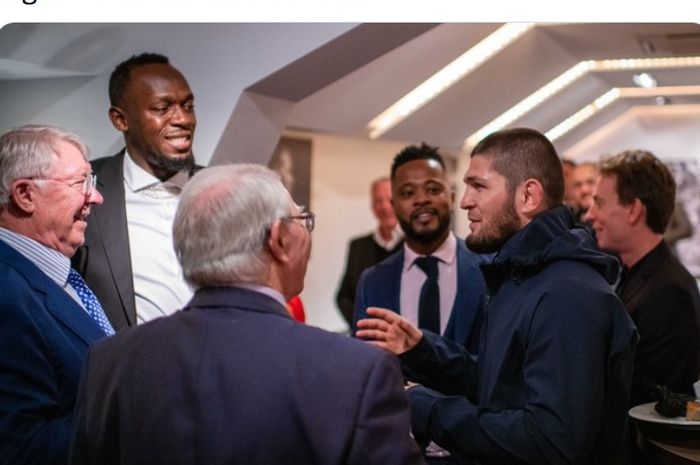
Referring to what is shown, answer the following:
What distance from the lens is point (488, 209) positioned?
2029 millimetres

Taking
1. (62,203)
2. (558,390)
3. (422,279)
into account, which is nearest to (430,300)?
(422,279)

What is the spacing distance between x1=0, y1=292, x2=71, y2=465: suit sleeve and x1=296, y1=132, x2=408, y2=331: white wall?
14.8ft

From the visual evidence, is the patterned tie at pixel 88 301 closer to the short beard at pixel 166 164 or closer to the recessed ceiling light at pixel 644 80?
the short beard at pixel 166 164

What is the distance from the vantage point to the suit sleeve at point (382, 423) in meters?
1.35

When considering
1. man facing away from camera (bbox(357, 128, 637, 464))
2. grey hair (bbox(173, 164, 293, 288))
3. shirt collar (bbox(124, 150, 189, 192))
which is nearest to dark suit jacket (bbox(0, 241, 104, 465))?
grey hair (bbox(173, 164, 293, 288))

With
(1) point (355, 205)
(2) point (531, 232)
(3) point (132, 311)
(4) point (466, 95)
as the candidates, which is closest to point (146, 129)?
(3) point (132, 311)

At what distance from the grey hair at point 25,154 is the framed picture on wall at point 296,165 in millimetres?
3696

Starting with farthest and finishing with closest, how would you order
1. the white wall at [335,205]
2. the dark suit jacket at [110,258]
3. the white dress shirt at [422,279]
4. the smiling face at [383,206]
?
the white wall at [335,205], the smiling face at [383,206], the white dress shirt at [422,279], the dark suit jacket at [110,258]

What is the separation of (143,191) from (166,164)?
105 mm

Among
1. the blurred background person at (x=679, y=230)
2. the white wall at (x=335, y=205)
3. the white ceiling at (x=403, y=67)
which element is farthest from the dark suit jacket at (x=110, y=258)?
the blurred background person at (x=679, y=230)

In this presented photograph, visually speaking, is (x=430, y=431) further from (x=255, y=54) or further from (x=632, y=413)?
(x=255, y=54)

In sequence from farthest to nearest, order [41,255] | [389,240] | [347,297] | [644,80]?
[389,240], [347,297], [644,80], [41,255]

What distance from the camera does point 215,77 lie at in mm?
3086

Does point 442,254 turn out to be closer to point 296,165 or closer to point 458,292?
point 458,292
